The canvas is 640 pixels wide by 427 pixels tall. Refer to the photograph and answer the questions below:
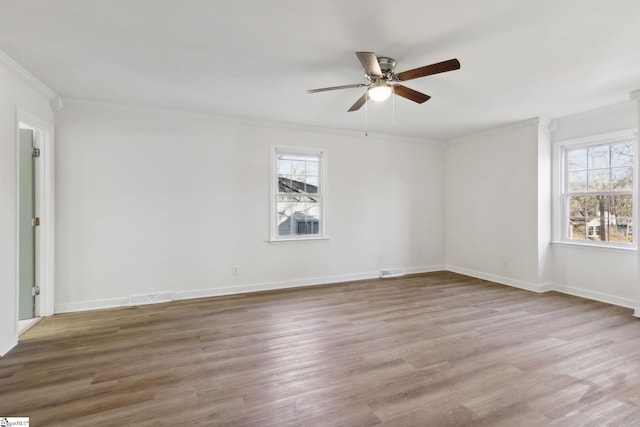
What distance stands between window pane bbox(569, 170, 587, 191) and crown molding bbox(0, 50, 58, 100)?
675 centimetres

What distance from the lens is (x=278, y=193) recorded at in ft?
16.1

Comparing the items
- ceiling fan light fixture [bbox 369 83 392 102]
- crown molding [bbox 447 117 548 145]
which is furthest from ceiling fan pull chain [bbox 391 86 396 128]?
crown molding [bbox 447 117 548 145]

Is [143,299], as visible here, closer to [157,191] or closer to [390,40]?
[157,191]

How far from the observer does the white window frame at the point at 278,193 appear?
4832mm

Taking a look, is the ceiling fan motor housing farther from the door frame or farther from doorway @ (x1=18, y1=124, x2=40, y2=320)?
doorway @ (x1=18, y1=124, x2=40, y2=320)

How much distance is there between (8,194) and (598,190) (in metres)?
6.81

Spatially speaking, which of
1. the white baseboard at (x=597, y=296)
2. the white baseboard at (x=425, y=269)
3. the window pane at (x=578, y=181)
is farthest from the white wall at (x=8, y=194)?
the window pane at (x=578, y=181)

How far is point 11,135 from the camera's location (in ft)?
9.36

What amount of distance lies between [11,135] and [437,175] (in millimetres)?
6133

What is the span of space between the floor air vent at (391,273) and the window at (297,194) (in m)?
1.36

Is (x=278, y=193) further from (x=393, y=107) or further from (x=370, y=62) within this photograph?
(x=370, y=62)

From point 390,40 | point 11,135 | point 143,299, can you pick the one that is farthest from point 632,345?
point 11,135

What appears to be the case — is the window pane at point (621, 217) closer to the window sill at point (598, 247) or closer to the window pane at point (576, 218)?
the window sill at point (598, 247)

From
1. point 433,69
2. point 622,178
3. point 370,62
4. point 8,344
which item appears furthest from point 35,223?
point 622,178
